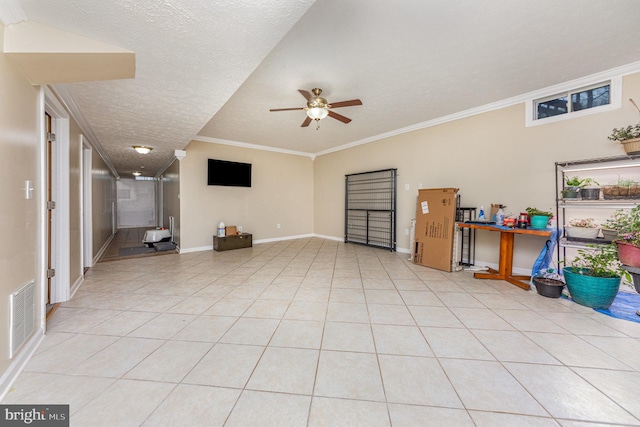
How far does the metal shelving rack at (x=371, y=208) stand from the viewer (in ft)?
17.1

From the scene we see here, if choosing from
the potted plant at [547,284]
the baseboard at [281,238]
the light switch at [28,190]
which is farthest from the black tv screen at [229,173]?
the potted plant at [547,284]

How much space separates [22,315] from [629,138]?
555cm

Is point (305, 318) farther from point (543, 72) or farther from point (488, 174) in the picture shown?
point (543, 72)

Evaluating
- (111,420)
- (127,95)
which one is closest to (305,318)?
(111,420)

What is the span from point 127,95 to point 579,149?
17.4ft

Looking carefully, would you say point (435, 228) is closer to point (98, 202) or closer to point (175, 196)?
point (175, 196)

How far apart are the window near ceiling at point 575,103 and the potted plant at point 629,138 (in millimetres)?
346

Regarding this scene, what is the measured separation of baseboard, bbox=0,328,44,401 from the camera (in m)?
1.31

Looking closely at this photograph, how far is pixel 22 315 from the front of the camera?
157cm

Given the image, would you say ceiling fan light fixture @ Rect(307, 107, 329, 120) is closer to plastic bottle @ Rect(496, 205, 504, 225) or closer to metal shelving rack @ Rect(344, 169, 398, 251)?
metal shelving rack @ Rect(344, 169, 398, 251)

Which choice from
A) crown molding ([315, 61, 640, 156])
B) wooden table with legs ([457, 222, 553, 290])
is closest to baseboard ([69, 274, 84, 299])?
wooden table with legs ([457, 222, 553, 290])

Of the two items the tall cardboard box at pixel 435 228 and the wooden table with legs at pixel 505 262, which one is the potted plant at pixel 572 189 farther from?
the tall cardboard box at pixel 435 228

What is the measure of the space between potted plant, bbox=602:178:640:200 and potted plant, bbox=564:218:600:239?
1.08ft

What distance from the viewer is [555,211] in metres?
3.18
